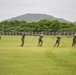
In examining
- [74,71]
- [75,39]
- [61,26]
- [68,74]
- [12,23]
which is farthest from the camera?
[12,23]

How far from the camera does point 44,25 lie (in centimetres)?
13712

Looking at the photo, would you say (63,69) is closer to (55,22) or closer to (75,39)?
(75,39)

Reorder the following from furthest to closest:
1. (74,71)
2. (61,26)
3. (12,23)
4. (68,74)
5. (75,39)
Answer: (12,23), (61,26), (75,39), (74,71), (68,74)

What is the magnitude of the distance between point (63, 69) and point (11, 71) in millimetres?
2790

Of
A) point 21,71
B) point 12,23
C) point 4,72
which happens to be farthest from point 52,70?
point 12,23

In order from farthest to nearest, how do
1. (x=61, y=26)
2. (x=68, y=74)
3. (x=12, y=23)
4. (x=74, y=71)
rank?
(x=12, y=23) → (x=61, y=26) → (x=74, y=71) → (x=68, y=74)

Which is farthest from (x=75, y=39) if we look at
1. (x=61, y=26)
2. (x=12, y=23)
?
(x=12, y=23)

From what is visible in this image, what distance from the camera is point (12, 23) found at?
172 m

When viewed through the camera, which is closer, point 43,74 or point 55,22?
point 43,74

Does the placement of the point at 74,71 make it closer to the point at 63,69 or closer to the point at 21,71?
the point at 63,69

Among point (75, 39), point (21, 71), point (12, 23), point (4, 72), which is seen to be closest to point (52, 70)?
point (21, 71)

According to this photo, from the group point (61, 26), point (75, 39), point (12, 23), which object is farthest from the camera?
point (12, 23)

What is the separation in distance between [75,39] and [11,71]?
23.5 m

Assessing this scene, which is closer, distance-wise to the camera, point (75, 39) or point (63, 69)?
point (63, 69)
